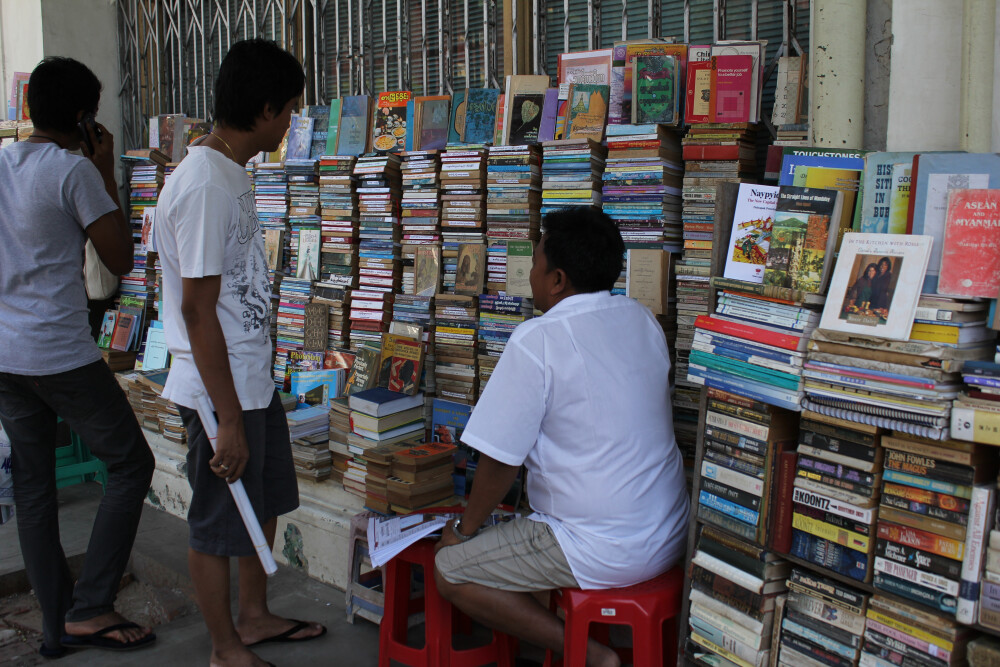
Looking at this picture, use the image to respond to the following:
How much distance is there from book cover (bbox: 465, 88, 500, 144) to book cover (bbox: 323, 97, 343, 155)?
2.66 ft

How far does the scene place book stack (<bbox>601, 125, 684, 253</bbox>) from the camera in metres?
2.90

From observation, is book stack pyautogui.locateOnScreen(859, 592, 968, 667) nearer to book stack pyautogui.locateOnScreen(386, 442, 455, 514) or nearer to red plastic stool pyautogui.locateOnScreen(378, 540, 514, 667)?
red plastic stool pyautogui.locateOnScreen(378, 540, 514, 667)

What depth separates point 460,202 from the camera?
11.4ft

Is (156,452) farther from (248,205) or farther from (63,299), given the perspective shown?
(248,205)

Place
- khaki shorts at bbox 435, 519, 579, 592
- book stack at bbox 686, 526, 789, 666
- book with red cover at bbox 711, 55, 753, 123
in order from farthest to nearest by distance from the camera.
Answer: book with red cover at bbox 711, 55, 753, 123 → khaki shorts at bbox 435, 519, 579, 592 → book stack at bbox 686, 526, 789, 666

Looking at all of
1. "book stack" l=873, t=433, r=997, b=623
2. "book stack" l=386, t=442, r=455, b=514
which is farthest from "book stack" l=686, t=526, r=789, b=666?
"book stack" l=386, t=442, r=455, b=514

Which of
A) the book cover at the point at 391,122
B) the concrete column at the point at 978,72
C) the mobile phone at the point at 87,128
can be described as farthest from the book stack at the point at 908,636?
the mobile phone at the point at 87,128

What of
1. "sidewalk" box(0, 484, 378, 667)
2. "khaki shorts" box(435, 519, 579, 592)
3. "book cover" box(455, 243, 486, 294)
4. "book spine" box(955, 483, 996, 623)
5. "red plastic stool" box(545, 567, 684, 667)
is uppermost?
"book cover" box(455, 243, 486, 294)

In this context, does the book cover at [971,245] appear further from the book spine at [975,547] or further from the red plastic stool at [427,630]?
the red plastic stool at [427,630]

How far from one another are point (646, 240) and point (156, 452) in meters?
3.10

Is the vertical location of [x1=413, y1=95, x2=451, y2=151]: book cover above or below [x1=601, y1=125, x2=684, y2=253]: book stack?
above

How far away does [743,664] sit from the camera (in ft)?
6.62

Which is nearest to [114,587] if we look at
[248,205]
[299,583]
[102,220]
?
[299,583]

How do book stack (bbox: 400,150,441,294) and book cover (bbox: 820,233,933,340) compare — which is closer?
book cover (bbox: 820,233,933,340)
